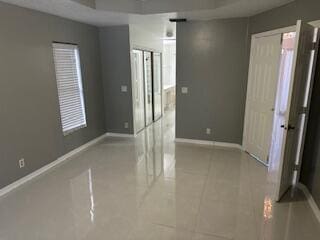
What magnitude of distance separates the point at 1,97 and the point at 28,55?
2.47 feet

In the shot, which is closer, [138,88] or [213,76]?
[213,76]

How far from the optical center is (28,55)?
326 centimetres

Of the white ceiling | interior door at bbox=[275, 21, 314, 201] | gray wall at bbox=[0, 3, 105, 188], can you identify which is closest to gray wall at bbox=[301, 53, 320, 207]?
interior door at bbox=[275, 21, 314, 201]

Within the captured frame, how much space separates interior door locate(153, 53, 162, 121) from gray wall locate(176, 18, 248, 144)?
5.95ft

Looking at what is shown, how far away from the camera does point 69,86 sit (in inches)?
165

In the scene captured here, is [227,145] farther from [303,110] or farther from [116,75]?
[116,75]

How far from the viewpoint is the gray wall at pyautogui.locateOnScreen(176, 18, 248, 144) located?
13.8 ft

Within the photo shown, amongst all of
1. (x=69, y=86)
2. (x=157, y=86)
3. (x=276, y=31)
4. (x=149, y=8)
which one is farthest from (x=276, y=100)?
(x=69, y=86)

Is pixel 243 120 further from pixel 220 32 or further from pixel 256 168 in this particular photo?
pixel 220 32

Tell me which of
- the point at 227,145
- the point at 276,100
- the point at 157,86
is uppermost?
the point at 157,86

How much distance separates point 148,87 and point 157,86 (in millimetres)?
624

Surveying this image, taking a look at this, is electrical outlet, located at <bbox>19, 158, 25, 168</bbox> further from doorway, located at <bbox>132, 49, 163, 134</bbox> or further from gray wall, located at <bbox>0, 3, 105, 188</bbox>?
doorway, located at <bbox>132, 49, 163, 134</bbox>

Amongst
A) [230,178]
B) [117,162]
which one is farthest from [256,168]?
[117,162]

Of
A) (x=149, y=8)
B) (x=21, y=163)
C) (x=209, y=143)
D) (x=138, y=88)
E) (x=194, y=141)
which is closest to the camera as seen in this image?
(x=21, y=163)
